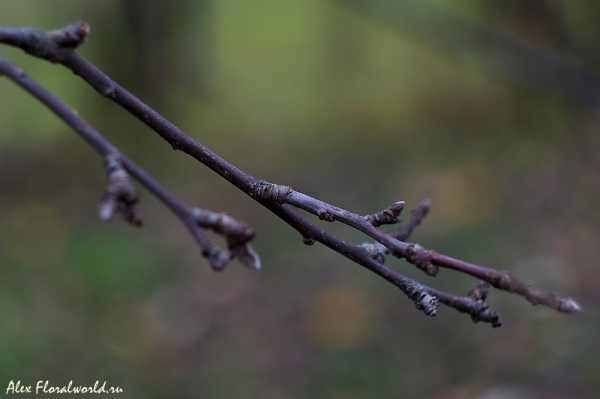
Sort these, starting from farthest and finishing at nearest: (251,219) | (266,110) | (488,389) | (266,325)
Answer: (266,110) < (251,219) < (266,325) < (488,389)

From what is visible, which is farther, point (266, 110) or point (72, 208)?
point (266, 110)

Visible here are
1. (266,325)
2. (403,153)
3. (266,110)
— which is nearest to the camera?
(266,325)

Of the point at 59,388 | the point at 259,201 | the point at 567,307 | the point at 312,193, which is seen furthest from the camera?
the point at 312,193

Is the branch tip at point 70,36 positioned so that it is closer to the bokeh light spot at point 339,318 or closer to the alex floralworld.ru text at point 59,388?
the alex floralworld.ru text at point 59,388

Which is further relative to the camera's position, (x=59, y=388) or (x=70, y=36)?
(x=59, y=388)

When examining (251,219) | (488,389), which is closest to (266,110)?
(251,219)

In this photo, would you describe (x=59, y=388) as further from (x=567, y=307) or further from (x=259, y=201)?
(x=567, y=307)

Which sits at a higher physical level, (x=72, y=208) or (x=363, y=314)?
(x=72, y=208)

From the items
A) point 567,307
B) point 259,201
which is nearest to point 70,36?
point 259,201

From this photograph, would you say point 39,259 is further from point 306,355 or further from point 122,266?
point 306,355
